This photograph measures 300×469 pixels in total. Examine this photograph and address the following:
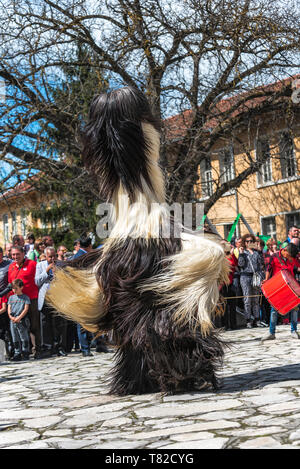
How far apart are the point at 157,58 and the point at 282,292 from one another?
7.91 meters

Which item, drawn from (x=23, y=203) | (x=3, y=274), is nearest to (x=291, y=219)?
(x=23, y=203)

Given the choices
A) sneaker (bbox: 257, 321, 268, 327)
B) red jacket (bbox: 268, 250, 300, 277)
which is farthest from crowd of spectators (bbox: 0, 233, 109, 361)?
sneaker (bbox: 257, 321, 268, 327)

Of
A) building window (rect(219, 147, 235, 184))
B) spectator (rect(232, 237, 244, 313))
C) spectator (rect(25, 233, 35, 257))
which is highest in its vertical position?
building window (rect(219, 147, 235, 184))

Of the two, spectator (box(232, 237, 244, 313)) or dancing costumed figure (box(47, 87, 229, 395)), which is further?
spectator (box(232, 237, 244, 313))

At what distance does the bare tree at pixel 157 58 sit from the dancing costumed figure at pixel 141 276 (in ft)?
26.5

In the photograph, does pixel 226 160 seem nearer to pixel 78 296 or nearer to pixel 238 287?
pixel 238 287

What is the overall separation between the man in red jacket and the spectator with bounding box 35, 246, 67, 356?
0.31 ft

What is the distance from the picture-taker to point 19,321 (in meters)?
9.97

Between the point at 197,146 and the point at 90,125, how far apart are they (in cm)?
1074

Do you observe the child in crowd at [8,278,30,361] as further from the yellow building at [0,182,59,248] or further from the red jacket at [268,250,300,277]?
the yellow building at [0,182,59,248]

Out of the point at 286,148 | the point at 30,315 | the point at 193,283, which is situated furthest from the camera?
the point at 286,148

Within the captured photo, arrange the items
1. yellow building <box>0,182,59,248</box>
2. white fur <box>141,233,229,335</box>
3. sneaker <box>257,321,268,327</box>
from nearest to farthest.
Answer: white fur <box>141,233,229,335</box>
sneaker <box>257,321,268,327</box>
yellow building <box>0,182,59,248</box>

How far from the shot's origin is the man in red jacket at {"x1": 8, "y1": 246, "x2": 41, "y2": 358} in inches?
400

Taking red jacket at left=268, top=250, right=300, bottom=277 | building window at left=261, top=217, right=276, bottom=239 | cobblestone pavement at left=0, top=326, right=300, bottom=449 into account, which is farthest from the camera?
building window at left=261, top=217, right=276, bottom=239
